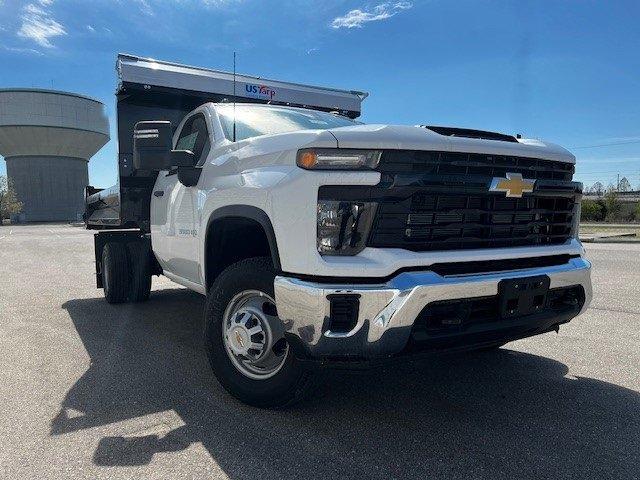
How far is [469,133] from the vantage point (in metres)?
3.12

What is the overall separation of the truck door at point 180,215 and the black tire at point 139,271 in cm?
94

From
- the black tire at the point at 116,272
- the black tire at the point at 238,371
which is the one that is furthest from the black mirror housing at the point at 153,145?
the black tire at the point at 116,272

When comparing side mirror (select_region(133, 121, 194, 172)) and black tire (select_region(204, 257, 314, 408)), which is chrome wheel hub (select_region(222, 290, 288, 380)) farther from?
side mirror (select_region(133, 121, 194, 172))

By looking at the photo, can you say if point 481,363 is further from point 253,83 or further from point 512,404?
point 253,83

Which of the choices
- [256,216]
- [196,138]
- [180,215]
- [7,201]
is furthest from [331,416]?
[7,201]

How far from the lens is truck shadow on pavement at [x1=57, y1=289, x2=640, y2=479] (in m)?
2.59

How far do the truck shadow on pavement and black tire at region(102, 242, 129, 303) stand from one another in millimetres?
2273

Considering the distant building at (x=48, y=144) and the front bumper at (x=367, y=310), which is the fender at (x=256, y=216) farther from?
the distant building at (x=48, y=144)

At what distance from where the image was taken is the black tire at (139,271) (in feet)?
20.7

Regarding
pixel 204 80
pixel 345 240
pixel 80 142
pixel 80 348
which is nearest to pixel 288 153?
pixel 345 240

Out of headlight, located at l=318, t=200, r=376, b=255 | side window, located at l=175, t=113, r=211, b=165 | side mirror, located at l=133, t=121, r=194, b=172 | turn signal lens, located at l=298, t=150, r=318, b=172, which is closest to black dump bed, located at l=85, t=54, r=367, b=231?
side window, located at l=175, t=113, r=211, b=165

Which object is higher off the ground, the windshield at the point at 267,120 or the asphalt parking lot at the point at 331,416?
the windshield at the point at 267,120

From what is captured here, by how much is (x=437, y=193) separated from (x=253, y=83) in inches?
163

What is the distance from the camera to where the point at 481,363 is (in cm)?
418
